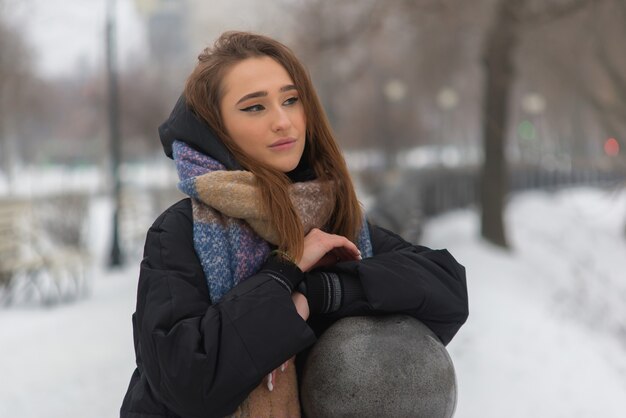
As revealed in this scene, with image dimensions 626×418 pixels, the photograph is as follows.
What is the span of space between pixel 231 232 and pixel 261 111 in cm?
38

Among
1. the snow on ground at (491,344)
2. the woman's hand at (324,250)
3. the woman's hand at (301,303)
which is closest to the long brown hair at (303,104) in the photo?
the woman's hand at (324,250)

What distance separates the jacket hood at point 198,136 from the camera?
1.88 metres

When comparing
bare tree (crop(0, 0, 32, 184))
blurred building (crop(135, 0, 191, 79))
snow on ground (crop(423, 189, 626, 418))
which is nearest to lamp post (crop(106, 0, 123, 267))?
bare tree (crop(0, 0, 32, 184))

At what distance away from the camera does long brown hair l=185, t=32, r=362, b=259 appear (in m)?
1.93

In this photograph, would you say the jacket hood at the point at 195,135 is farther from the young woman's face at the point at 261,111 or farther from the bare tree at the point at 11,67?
the bare tree at the point at 11,67

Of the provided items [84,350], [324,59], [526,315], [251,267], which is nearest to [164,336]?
[251,267]

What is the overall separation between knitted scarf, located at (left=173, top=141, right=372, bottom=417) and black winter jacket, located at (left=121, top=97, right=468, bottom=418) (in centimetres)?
4

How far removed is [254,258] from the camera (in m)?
1.80

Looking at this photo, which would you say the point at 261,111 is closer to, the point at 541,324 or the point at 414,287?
the point at 414,287

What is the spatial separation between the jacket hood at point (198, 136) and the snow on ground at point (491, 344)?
12.5 ft

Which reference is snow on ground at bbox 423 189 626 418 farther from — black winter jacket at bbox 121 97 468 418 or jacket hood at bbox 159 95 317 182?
jacket hood at bbox 159 95 317 182

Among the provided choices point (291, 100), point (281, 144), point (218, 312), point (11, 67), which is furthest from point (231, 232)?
point (11, 67)

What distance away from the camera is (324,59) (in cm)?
1372

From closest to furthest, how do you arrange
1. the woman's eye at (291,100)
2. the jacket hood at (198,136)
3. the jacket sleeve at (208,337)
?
the jacket sleeve at (208,337) < the jacket hood at (198,136) < the woman's eye at (291,100)
